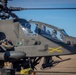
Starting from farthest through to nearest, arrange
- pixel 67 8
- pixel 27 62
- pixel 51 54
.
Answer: pixel 27 62 → pixel 51 54 → pixel 67 8

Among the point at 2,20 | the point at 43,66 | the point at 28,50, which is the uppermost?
the point at 2,20

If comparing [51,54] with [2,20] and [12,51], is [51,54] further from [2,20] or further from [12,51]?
[2,20]

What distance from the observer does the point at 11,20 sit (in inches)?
619

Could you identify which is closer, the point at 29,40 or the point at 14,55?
the point at 14,55

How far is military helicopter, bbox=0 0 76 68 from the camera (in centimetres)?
1424

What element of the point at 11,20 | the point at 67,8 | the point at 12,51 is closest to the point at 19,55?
the point at 12,51

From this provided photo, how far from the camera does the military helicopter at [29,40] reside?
46.7 ft

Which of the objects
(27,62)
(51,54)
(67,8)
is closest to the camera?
(67,8)

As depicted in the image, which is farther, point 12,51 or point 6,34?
point 6,34

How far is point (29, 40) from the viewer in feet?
48.9

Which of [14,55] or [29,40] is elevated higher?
[29,40]

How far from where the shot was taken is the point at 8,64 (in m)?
14.6

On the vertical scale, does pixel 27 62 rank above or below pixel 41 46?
below

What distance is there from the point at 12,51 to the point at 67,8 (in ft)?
13.7
